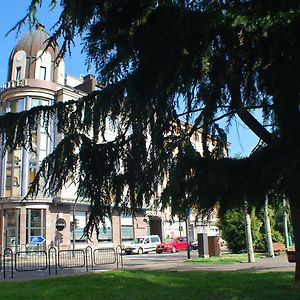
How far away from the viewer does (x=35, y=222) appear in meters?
43.7

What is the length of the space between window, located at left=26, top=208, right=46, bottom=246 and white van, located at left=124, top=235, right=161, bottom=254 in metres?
8.17

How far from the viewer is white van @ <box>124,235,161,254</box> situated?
4240 centimetres

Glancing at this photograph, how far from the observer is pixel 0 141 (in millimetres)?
7527

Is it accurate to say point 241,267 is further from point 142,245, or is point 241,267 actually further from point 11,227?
point 11,227

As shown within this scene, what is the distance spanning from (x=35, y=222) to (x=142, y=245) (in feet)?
33.5

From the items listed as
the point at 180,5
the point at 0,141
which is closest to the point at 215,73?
the point at 180,5

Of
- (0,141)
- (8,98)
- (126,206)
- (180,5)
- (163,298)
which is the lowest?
(163,298)

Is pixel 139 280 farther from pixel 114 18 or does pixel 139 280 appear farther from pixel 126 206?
pixel 114 18

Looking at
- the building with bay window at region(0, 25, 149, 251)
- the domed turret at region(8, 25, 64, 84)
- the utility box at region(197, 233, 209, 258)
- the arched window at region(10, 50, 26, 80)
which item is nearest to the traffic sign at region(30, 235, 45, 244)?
the building with bay window at region(0, 25, 149, 251)

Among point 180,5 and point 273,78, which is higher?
point 180,5

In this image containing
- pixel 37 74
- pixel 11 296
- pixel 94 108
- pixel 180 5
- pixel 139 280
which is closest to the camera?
pixel 180 5

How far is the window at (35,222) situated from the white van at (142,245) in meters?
8.17

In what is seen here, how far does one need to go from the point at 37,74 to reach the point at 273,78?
42935 mm

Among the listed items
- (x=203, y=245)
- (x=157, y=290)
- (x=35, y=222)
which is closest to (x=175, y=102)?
(x=157, y=290)
